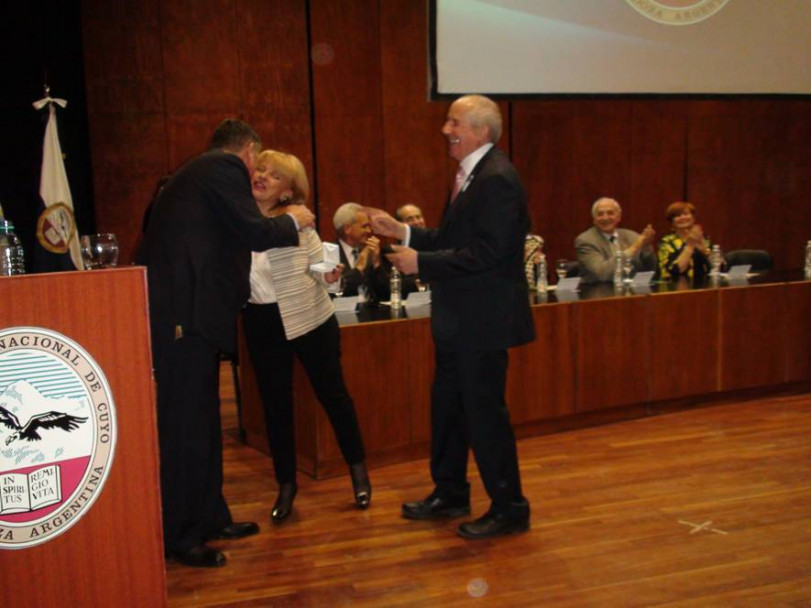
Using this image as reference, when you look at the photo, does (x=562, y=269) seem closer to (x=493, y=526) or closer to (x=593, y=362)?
(x=593, y=362)

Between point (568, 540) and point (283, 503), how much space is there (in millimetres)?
1116

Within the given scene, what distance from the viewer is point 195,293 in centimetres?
272

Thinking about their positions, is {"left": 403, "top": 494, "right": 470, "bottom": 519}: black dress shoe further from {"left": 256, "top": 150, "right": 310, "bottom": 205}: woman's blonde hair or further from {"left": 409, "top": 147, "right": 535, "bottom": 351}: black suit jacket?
{"left": 256, "top": 150, "right": 310, "bottom": 205}: woman's blonde hair

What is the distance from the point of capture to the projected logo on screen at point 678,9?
572cm

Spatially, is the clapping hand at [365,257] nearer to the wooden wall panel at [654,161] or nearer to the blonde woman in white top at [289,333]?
the blonde woman in white top at [289,333]

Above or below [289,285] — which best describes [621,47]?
above

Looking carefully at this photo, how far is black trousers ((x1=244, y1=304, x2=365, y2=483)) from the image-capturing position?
10.9ft

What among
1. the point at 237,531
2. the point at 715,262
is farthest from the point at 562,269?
the point at 237,531

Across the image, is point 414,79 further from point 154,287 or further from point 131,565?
point 131,565

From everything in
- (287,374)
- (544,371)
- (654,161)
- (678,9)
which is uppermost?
(678,9)

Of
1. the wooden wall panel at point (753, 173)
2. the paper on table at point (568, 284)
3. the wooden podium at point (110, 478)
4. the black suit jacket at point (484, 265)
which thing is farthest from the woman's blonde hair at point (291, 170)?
the wooden wall panel at point (753, 173)

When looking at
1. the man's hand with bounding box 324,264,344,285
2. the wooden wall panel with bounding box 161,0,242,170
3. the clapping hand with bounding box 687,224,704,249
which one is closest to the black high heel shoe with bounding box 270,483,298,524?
the man's hand with bounding box 324,264,344,285

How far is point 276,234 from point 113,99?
13.0 ft

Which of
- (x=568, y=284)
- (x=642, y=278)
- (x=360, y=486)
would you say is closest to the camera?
(x=360, y=486)
